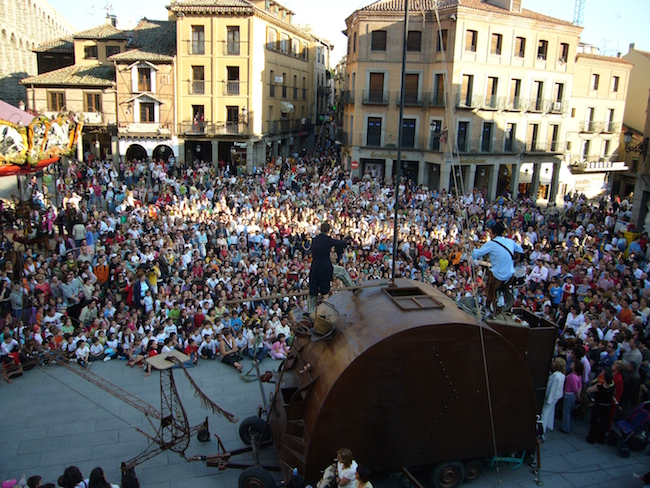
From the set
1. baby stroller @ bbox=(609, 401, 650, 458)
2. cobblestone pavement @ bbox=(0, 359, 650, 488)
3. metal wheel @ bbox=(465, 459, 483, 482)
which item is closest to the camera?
metal wheel @ bbox=(465, 459, 483, 482)

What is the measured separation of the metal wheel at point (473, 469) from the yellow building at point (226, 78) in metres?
32.2

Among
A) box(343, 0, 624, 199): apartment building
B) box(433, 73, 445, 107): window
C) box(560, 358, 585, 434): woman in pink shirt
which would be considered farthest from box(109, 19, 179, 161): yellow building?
box(560, 358, 585, 434): woman in pink shirt

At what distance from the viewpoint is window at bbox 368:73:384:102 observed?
1448 inches

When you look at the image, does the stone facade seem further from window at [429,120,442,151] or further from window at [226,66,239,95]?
window at [429,120,442,151]

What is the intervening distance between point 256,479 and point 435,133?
30.8 meters

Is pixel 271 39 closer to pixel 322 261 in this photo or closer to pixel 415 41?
pixel 415 41

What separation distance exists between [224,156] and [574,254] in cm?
2777

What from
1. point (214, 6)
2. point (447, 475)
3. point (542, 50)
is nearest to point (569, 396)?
point (447, 475)

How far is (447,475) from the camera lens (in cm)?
848

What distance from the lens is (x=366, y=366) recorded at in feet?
24.9

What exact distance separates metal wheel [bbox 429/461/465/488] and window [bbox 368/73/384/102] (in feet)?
104

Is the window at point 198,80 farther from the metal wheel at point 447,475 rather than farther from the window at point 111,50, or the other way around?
the metal wheel at point 447,475

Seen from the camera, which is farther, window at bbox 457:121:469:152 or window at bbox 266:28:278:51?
window at bbox 266:28:278:51

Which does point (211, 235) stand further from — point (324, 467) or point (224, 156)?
point (224, 156)
